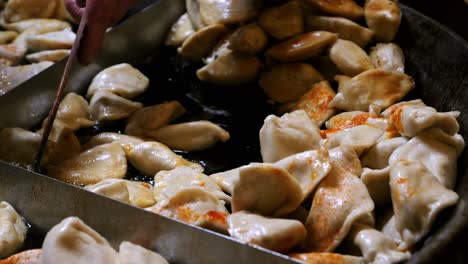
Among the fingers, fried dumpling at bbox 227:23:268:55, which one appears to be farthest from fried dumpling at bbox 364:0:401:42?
the fingers

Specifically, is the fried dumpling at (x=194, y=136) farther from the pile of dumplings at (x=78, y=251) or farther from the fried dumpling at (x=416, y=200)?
the fried dumpling at (x=416, y=200)

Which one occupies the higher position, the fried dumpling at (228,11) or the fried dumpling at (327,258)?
the fried dumpling at (228,11)

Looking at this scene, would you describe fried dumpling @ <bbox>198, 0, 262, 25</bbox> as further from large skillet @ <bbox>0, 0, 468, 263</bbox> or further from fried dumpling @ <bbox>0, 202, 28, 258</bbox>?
fried dumpling @ <bbox>0, 202, 28, 258</bbox>

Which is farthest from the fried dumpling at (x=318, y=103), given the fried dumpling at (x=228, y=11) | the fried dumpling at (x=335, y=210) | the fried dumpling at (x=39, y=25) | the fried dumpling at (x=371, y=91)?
the fried dumpling at (x=39, y=25)

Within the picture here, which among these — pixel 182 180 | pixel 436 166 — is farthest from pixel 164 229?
pixel 436 166

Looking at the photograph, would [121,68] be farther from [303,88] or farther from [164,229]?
[164,229]

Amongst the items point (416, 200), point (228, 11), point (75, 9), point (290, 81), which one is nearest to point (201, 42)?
point (228, 11)

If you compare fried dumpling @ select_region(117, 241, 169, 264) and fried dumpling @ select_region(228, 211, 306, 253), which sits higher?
fried dumpling @ select_region(228, 211, 306, 253)
